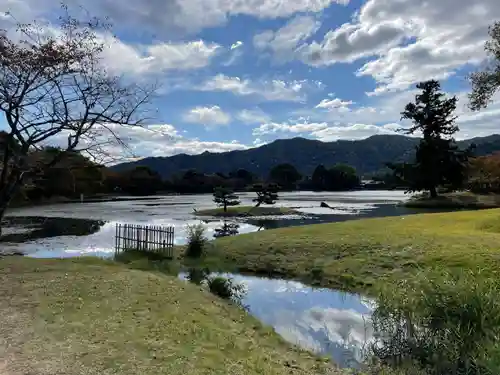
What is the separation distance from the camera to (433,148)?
5322 centimetres

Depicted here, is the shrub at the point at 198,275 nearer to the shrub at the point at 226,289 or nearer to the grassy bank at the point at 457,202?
the shrub at the point at 226,289

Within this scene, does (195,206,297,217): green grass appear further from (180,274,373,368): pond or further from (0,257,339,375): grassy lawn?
(0,257,339,375): grassy lawn

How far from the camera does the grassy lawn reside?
5.60 metres

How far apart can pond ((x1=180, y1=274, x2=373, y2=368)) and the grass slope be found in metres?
A: 1.05

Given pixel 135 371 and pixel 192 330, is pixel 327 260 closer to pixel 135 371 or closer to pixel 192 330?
pixel 192 330

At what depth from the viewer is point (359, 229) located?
2097cm

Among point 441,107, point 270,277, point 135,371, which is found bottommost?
point 270,277

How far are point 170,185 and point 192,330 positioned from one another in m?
116

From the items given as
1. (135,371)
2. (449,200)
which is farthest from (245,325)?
(449,200)

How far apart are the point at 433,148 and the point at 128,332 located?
174 ft

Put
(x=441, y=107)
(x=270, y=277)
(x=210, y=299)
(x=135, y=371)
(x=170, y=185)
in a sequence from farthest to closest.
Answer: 1. (x=170, y=185)
2. (x=441, y=107)
3. (x=270, y=277)
4. (x=210, y=299)
5. (x=135, y=371)

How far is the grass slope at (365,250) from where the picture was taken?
13.3 metres

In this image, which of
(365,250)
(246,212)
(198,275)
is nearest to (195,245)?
(198,275)

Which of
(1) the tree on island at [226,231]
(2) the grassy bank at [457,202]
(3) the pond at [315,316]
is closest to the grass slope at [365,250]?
(3) the pond at [315,316]
